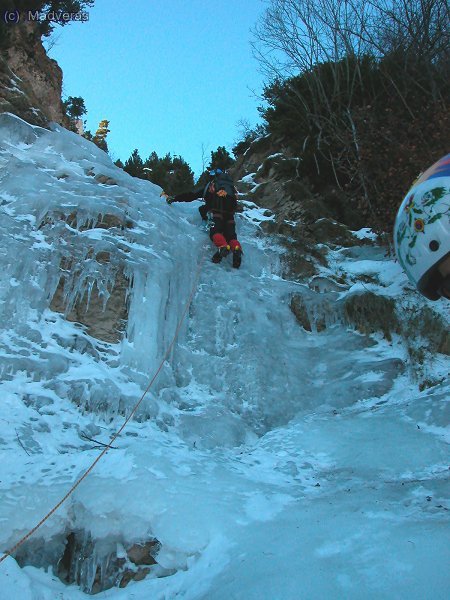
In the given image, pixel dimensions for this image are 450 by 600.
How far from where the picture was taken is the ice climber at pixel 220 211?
25.2 ft

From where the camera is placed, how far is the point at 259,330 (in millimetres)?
6648

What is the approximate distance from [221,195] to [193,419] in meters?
4.01

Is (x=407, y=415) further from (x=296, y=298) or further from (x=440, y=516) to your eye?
(x=296, y=298)

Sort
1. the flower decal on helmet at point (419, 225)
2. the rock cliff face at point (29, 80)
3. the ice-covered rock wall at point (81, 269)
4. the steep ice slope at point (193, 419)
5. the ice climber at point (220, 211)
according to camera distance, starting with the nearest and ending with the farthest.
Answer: the steep ice slope at point (193, 419)
the flower decal on helmet at point (419, 225)
the ice-covered rock wall at point (81, 269)
the ice climber at point (220, 211)
the rock cliff face at point (29, 80)

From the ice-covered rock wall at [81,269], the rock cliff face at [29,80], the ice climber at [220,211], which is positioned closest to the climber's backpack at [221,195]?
the ice climber at [220,211]

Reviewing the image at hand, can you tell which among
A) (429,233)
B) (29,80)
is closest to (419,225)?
(429,233)

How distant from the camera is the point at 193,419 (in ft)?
17.1

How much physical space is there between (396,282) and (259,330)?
214 centimetres

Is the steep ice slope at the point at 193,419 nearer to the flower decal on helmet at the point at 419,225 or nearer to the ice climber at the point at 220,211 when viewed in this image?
the ice climber at the point at 220,211

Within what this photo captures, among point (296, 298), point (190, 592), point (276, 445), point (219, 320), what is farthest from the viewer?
point (296, 298)

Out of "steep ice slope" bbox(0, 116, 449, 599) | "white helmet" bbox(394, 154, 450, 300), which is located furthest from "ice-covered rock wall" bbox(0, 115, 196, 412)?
"white helmet" bbox(394, 154, 450, 300)

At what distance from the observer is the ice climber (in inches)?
303

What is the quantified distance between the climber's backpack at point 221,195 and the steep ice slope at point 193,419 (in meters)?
0.58

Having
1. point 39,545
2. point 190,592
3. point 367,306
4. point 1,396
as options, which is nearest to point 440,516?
point 190,592
